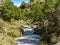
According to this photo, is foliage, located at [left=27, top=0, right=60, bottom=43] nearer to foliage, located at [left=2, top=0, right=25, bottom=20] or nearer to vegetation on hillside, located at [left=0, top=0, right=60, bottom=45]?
vegetation on hillside, located at [left=0, top=0, right=60, bottom=45]

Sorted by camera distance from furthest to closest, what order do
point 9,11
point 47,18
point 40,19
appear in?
point 9,11 < point 40,19 < point 47,18

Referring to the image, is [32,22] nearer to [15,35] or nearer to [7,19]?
[7,19]

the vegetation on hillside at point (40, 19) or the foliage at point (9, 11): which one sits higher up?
the foliage at point (9, 11)

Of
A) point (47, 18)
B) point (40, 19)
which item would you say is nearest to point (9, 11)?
point (40, 19)

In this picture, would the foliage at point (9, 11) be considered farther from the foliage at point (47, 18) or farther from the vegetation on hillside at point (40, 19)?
the foliage at point (47, 18)

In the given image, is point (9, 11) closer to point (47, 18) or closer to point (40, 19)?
point (40, 19)

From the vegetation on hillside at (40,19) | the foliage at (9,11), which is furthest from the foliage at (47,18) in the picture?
the foliage at (9,11)

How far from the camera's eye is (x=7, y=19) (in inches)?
2781

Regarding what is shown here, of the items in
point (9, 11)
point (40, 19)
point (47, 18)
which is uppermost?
point (9, 11)

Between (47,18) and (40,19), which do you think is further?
(40,19)

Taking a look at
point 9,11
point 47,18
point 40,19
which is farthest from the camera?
point 9,11

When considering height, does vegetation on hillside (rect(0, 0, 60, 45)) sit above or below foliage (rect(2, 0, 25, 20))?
below

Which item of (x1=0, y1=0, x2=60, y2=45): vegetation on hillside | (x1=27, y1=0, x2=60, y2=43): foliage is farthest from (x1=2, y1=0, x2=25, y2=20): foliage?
(x1=27, y1=0, x2=60, y2=43): foliage

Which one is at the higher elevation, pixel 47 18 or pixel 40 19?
pixel 40 19
